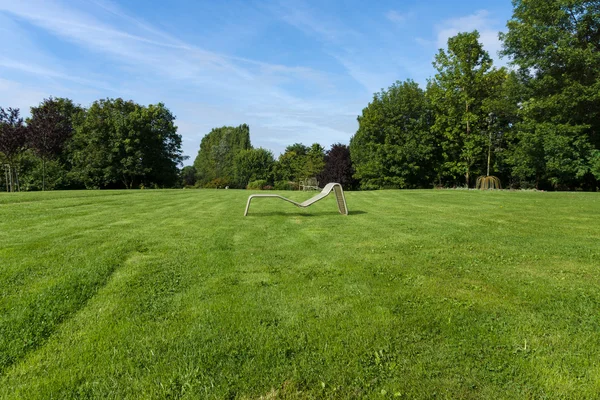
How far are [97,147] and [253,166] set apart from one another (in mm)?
25921

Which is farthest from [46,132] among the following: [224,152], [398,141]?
[224,152]

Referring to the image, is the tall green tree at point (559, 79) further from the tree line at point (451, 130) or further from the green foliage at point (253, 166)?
the green foliage at point (253, 166)

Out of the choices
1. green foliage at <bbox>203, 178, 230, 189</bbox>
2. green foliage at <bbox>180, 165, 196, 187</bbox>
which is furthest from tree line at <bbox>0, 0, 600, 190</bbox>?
green foliage at <bbox>180, 165, 196, 187</bbox>

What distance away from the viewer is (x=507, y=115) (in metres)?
27.7

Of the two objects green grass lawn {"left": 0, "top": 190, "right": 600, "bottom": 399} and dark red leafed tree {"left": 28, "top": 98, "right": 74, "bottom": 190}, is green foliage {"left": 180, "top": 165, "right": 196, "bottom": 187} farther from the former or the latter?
green grass lawn {"left": 0, "top": 190, "right": 600, "bottom": 399}

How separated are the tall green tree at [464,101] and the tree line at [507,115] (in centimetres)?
9

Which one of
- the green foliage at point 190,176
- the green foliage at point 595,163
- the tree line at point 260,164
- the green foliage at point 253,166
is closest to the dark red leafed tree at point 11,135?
the tree line at point 260,164

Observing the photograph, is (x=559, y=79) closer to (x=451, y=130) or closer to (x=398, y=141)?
(x=451, y=130)

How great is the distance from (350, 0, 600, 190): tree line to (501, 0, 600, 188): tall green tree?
0.20ft

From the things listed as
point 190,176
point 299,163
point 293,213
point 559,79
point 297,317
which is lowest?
point 297,317

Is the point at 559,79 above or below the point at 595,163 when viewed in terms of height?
above

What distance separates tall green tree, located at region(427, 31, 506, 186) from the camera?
2878 centimetres

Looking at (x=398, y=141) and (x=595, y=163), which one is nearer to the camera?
(x=595, y=163)

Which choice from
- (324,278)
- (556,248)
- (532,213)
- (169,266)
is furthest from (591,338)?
(532,213)
